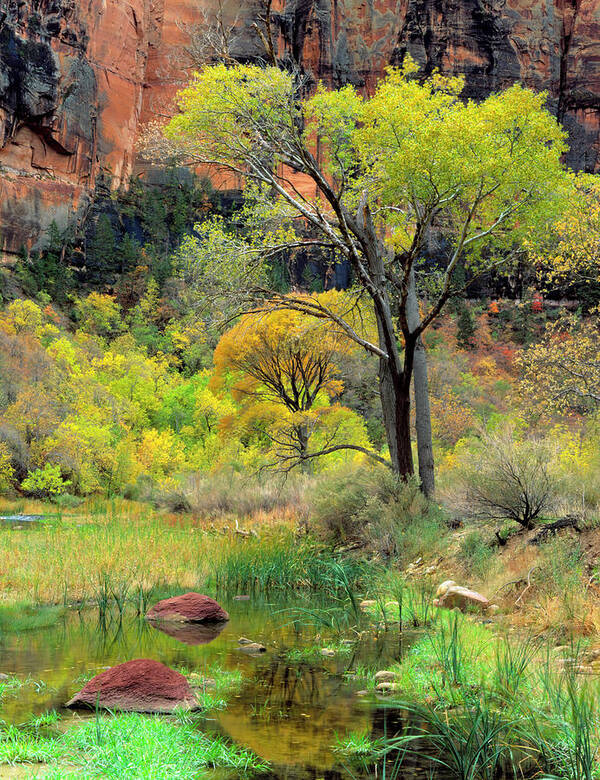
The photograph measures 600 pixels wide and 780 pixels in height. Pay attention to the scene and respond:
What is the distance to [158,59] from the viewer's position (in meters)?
87.0

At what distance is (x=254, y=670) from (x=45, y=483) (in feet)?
72.3

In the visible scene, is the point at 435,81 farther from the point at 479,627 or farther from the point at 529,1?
the point at 529,1

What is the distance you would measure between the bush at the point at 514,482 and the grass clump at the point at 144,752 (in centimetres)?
745

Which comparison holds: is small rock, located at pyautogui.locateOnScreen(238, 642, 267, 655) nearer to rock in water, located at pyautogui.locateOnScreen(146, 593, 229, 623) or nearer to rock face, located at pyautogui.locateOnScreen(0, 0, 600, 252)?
rock in water, located at pyautogui.locateOnScreen(146, 593, 229, 623)

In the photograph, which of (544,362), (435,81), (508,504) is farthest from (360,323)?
(508,504)

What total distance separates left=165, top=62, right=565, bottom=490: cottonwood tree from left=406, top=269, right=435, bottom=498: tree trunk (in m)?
0.08

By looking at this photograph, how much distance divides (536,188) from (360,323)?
218 inches

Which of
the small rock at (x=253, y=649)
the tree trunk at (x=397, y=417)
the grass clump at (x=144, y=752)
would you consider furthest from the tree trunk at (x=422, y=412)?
the grass clump at (x=144, y=752)

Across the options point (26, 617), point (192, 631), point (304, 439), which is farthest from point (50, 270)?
point (192, 631)

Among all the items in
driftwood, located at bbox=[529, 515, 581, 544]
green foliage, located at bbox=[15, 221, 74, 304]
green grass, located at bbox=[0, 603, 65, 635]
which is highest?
green foliage, located at bbox=[15, 221, 74, 304]

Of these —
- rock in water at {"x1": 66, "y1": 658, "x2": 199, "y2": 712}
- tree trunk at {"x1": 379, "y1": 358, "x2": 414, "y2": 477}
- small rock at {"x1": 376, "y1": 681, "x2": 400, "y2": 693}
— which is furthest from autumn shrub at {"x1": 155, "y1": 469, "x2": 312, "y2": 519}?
rock in water at {"x1": 66, "y1": 658, "x2": 199, "y2": 712}

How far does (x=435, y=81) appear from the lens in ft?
53.3

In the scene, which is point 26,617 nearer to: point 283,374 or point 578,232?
point 578,232

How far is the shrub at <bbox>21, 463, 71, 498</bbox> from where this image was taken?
1045 inches
